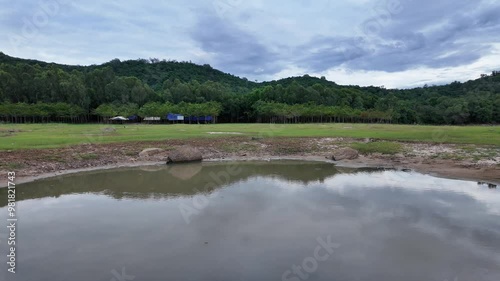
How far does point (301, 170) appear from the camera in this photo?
92.7 ft

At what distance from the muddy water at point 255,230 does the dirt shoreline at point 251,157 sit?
3665 millimetres

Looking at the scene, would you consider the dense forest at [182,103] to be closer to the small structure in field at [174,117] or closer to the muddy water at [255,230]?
the small structure in field at [174,117]

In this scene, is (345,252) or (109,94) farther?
(109,94)

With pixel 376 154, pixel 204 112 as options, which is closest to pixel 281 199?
pixel 376 154

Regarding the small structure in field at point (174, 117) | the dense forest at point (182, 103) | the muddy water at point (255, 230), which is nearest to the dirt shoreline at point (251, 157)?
the muddy water at point (255, 230)

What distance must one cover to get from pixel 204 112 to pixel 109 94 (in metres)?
38.9

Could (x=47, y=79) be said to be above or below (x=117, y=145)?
above

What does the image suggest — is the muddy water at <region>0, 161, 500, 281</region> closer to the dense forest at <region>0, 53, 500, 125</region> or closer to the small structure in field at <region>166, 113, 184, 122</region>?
the small structure in field at <region>166, 113, 184, 122</region>

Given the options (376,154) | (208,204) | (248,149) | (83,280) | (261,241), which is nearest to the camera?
(83,280)

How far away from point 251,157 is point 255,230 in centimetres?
2208

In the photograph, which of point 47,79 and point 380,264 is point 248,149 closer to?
point 380,264

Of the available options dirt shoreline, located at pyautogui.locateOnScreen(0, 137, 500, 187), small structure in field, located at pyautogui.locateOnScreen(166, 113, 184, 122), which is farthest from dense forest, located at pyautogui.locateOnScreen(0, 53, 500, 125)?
dirt shoreline, located at pyautogui.locateOnScreen(0, 137, 500, 187)

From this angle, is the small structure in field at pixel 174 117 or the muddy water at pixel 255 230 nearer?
the muddy water at pixel 255 230

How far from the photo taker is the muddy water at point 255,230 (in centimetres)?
1003
